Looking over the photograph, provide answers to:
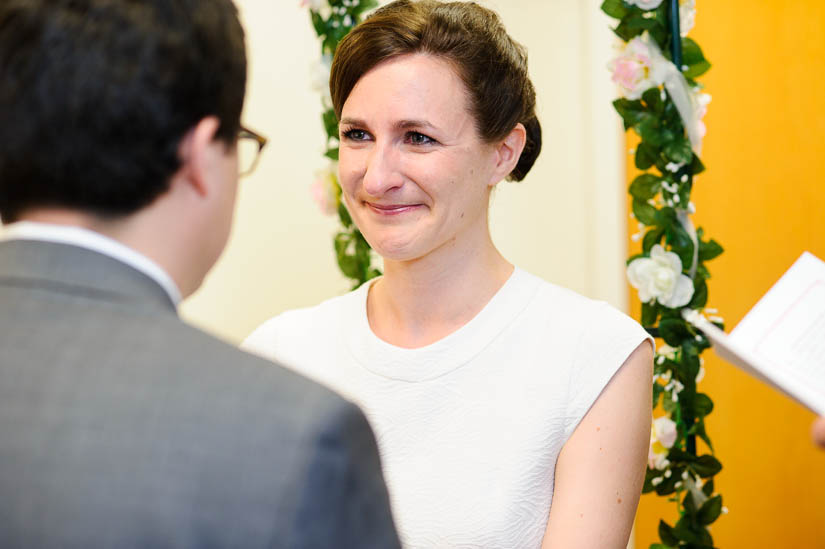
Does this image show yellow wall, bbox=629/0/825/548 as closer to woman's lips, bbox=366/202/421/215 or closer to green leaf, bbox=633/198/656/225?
green leaf, bbox=633/198/656/225

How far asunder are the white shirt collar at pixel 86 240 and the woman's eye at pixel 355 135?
0.92 metres

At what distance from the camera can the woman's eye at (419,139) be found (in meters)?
1.57

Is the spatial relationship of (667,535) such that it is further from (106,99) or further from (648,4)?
(106,99)

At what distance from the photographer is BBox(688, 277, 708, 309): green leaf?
2.00 metres

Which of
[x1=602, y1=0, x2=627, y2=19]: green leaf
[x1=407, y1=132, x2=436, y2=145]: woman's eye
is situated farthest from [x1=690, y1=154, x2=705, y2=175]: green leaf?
[x1=407, y1=132, x2=436, y2=145]: woman's eye

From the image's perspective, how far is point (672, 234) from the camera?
2.01 metres

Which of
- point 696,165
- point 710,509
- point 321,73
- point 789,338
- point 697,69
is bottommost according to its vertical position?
point 710,509

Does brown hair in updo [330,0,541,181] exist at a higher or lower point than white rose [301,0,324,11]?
higher

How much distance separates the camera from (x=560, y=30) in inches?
121

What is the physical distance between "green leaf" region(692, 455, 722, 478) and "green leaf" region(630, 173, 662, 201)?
590 millimetres

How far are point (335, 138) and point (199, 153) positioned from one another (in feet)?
5.41

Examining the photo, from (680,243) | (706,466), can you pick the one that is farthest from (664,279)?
(706,466)

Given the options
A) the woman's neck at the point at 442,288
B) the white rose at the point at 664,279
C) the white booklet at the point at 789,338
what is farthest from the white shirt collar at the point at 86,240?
the white rose at the point at 664,279

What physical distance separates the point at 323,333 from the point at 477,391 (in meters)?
0.36
